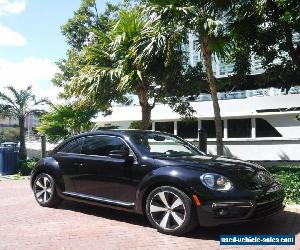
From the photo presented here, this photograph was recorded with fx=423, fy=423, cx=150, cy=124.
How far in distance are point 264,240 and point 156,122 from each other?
16979 millimetres

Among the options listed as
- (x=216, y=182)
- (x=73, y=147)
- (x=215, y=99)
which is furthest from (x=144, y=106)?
(x=216, y=182)

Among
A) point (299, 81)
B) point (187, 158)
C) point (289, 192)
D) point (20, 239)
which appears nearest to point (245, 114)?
point (299, 81)

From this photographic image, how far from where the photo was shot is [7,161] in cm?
1448

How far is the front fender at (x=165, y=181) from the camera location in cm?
562

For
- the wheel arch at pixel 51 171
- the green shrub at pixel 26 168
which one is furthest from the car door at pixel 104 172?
the green shrub at pixel 26 168

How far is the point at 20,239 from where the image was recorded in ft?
18.7

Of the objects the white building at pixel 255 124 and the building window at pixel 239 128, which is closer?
the white building at pixel 255 124

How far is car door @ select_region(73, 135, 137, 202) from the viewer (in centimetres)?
636

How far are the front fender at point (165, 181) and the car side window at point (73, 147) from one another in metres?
1.80

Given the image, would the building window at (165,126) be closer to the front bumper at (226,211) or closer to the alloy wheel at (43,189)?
the alloy wheel at (43,189)

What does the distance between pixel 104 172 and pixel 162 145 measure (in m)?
1.03

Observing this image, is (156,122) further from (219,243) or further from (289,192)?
(219,243)

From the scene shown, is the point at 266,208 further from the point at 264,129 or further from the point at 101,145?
the point at 264,129

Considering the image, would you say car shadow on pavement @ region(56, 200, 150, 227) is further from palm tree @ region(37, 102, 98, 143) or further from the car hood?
palm tree @ region(37, 102, 98, 143)
